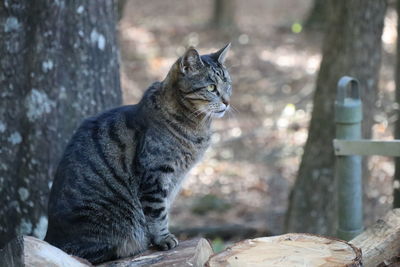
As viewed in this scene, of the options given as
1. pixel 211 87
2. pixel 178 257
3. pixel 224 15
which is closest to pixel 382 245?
pixel 178 257

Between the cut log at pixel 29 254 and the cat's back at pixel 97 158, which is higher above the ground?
the cat's back at pixel 97 158

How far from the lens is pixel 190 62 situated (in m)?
4.14

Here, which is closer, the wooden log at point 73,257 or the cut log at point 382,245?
the wooden log at point 73,257

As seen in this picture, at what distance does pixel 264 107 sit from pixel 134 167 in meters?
8.25

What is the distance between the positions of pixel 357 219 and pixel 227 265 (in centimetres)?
155

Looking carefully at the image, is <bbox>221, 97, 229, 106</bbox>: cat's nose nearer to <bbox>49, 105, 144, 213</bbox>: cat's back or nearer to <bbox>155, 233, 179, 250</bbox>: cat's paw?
<bbox>49, 105, 144, 213</bbox>: cat's back

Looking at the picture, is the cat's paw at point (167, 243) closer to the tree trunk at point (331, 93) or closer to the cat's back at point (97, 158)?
the cat's back at point (97, 158)

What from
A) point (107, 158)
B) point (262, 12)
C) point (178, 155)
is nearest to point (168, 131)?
point (178, 155)

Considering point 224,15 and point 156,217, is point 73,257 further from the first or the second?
Result: point 224,15

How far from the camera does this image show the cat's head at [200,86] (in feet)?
13.6

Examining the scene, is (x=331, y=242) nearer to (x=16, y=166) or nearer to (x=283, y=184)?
(x=16, y=166)

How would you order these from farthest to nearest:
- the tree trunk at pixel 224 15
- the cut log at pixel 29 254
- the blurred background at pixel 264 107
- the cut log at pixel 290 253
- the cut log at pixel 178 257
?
the tree trunk at pixel 224 15 → the blurred background at pixel 264 107 → the cut log at pixel 178 257 → the cut log at pixel 290 253 → the cut log at pixel 29 254

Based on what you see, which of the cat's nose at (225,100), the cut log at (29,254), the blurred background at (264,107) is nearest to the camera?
the cut log at (29,254)

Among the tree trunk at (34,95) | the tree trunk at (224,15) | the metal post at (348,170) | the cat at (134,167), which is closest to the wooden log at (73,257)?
the cat at (134,167)
